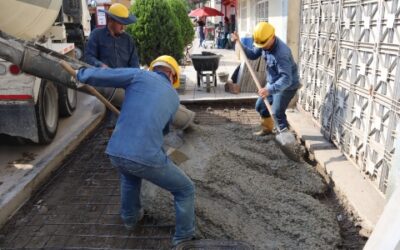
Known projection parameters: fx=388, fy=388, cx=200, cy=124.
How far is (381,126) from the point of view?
3.75m

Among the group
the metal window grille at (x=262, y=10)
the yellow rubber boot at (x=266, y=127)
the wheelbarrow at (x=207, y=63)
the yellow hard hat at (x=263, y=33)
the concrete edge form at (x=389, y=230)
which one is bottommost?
the yellow rubber boot at (x=266, y=127)

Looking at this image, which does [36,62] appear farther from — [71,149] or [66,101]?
[66,101]

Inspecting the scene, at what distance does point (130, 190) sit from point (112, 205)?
30.6 inches

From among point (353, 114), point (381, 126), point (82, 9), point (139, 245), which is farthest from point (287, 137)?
point (82, 9)

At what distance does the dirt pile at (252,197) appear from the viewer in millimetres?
3365

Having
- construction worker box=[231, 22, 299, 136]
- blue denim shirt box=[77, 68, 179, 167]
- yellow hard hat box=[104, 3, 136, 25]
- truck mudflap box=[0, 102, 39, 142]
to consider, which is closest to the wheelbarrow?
construction worker box=[231, 22, 299, 136]

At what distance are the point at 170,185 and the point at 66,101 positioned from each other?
14.6ft

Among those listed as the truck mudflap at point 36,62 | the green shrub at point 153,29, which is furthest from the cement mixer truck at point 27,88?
the green shrub at point 153,29

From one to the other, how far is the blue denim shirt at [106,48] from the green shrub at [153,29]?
3.71m

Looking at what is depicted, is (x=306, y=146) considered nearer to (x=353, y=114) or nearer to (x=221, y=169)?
(x=353, y=114)

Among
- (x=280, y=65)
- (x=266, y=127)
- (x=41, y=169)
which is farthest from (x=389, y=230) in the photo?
(x=41, y=169)

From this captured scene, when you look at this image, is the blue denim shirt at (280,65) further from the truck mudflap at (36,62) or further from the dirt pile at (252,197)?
the truck mudflap at (36,62)

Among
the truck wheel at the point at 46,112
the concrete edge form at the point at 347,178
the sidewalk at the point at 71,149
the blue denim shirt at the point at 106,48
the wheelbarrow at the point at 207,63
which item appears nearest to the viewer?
the concrete edge form at the point at 347,178

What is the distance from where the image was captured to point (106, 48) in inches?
199
